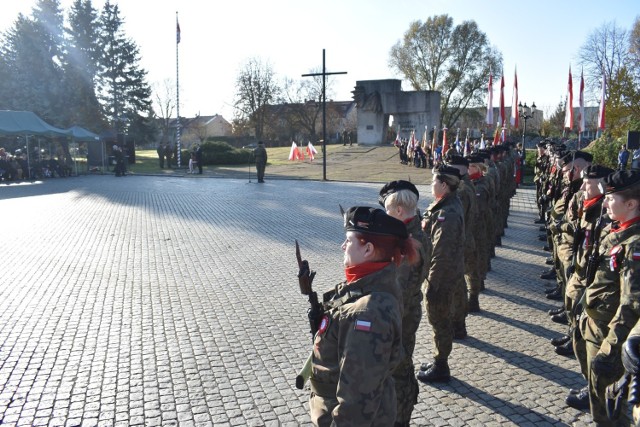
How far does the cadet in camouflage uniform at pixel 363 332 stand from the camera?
2.42 metres

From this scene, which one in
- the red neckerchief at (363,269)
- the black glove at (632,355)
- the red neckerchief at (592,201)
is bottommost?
the black glove at (632,355)

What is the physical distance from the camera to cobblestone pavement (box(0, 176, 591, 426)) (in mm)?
4727

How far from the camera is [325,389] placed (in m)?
2.74

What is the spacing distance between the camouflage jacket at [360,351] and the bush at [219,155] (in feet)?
129

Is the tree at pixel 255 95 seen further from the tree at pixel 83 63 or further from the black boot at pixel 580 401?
the black boot at pixel 580 401

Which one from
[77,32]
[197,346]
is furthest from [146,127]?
[197,346]

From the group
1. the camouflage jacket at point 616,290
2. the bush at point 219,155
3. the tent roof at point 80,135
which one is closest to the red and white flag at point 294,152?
the bush at point 219,155

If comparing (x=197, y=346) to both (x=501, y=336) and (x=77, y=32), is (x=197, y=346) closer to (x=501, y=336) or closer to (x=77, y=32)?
(x=501, y=336)

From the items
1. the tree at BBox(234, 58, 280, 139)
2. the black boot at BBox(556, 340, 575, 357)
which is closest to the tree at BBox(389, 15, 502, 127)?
the tree at BBox(234, 58, 280, 139)

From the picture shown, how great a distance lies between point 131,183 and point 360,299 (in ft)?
89.7

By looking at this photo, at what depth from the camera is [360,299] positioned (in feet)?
8.45

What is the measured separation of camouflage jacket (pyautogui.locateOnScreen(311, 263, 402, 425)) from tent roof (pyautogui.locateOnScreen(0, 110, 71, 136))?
3025 cm

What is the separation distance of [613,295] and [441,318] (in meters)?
1.79

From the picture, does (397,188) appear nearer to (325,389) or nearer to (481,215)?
(325,389)
